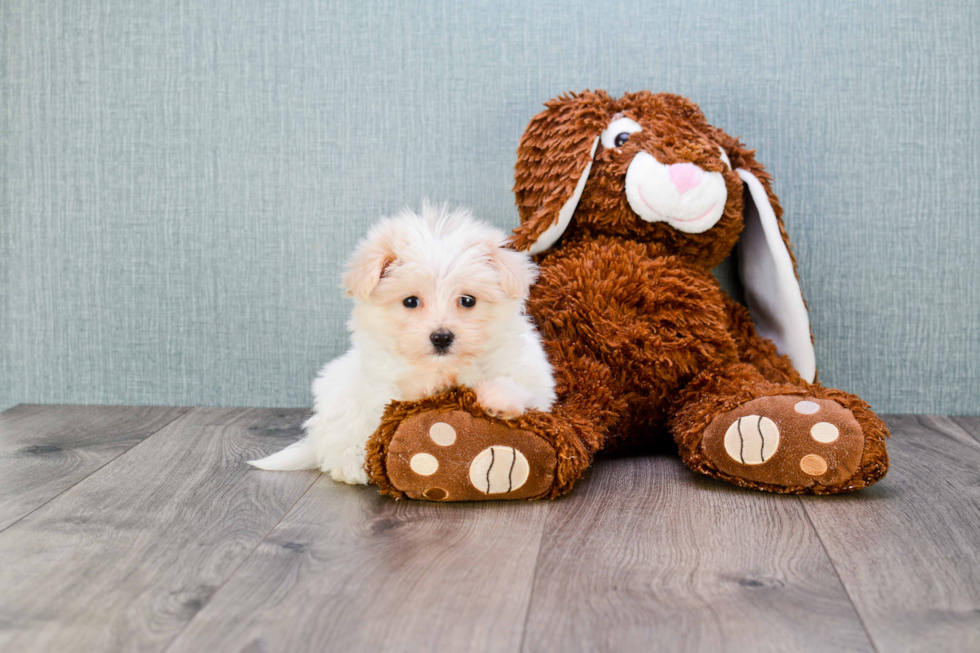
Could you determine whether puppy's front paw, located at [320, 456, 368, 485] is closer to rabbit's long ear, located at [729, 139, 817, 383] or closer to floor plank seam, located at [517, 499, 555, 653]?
floor plank seam, located at [517, 499, 555, 653]

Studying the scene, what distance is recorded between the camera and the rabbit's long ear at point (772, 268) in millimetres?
1490

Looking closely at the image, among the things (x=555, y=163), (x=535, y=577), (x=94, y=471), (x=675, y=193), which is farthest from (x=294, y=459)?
(x=675, y=193)

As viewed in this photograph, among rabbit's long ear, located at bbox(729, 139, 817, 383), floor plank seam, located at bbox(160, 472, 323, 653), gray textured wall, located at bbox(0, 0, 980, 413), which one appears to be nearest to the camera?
floor plank seam, located at bbox(160, 472, 323, 653)

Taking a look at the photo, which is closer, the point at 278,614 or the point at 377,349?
the point at 278,614

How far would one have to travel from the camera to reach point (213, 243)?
1.77 meters

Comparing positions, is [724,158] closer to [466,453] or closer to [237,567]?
[466,453]

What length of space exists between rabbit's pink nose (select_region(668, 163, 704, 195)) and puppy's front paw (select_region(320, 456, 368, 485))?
694mm

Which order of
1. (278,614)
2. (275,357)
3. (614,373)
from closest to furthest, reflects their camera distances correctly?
(278,614)
(614,373)
(275,357)

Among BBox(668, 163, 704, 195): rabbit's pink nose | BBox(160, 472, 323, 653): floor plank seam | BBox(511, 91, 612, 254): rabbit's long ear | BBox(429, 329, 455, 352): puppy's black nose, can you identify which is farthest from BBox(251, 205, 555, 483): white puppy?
BBox(668, 163, 704, 195): rabbit's pink nose

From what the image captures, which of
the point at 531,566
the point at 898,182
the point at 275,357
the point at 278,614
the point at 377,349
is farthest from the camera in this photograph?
the point at 275,357

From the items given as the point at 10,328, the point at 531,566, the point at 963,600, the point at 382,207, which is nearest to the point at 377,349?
the point at 531,566

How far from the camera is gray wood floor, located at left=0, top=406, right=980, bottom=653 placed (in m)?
0.78

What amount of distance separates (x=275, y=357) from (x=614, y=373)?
0.81 metres

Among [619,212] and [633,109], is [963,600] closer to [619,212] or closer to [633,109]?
[619,212]
